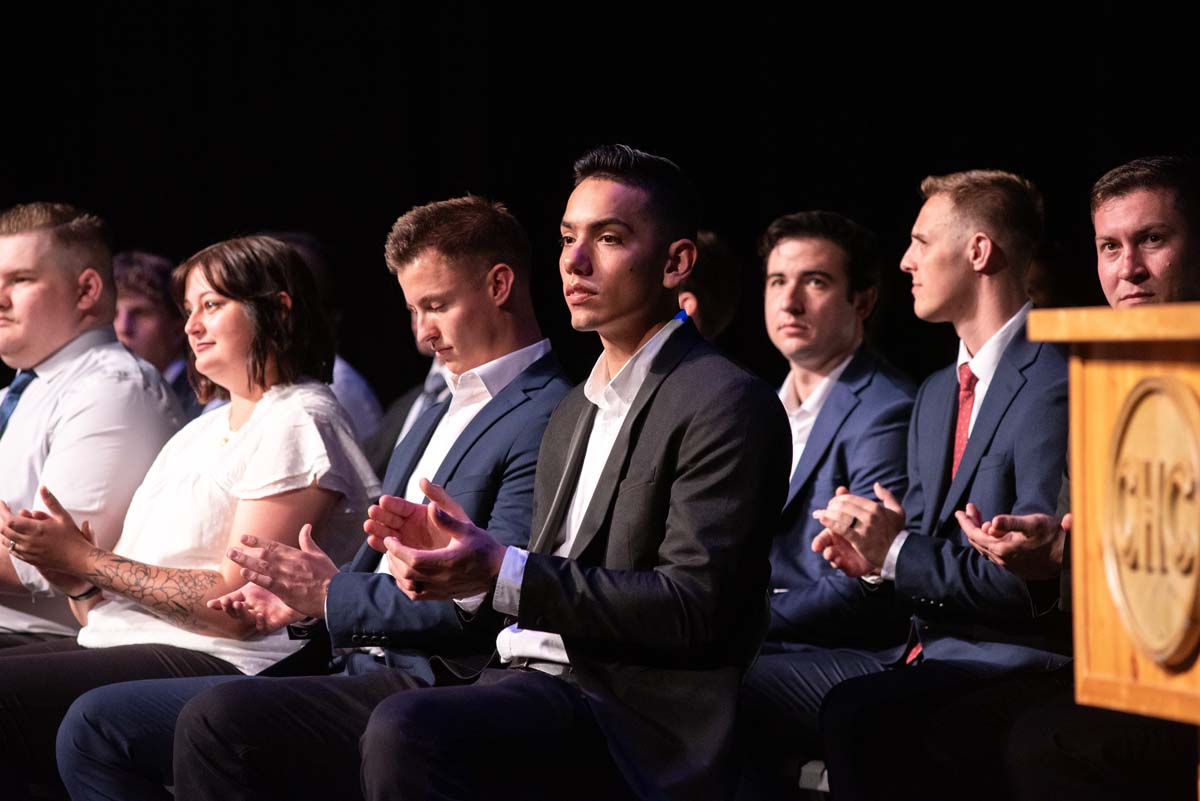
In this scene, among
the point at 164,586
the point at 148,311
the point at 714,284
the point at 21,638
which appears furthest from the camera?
the point at 148,311

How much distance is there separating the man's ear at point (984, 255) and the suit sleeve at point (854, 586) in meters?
0.45

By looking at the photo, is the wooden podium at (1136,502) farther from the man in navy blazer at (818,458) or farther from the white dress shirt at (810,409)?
the white dress shirt at (810,409)

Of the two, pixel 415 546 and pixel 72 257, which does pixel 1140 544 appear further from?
pixel 72 257

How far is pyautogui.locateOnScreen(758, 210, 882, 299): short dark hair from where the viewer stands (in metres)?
3.85

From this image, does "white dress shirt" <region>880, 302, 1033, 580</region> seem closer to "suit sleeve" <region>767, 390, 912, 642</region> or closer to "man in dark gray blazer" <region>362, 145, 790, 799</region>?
"suit sleeve" <region>767, 390, 912, 642</region>

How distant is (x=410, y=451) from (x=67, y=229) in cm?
141

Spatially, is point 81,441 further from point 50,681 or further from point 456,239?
point 456,239

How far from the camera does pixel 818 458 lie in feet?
11.4

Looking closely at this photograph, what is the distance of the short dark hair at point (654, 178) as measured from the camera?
2.64 m

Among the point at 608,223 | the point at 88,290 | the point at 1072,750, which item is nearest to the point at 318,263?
the point at 88,290

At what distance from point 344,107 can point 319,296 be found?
2.28 metres

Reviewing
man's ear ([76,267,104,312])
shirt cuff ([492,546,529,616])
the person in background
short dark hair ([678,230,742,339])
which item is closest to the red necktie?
short dark hair ([678,230,742,339])

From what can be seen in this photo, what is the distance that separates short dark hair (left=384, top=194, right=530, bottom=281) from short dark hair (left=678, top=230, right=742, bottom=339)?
0.96m

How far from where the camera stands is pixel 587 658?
94.7 inches
